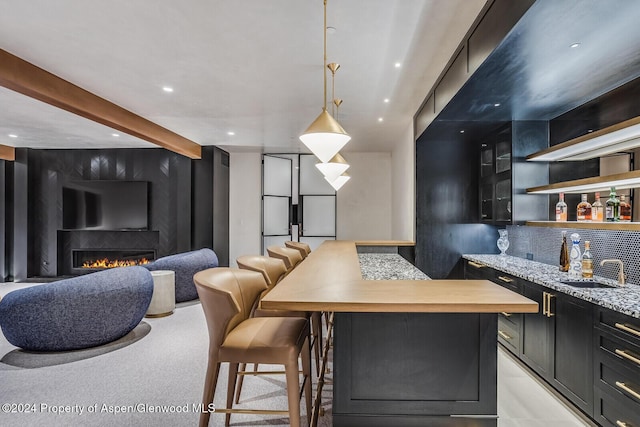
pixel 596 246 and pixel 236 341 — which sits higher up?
pixel 596 246

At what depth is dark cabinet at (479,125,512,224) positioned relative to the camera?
12.8ft

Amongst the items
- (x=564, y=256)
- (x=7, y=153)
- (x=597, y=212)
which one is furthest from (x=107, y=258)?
(x=597, y=212)

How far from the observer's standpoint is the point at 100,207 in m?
7.24

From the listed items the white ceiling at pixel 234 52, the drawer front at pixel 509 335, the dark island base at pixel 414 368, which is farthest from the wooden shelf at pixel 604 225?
the white ceiling at pixel 234 52

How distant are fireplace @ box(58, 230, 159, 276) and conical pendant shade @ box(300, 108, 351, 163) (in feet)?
19.2

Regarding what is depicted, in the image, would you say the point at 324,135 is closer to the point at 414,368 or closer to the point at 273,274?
the point at 273,274

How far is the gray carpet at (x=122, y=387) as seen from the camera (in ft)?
7.65

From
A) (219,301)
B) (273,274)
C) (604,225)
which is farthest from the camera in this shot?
(273,274)

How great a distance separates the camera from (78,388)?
2.74 m

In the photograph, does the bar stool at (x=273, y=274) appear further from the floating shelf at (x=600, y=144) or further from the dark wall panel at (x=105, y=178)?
the dark wall panel at (x=105, y=178)

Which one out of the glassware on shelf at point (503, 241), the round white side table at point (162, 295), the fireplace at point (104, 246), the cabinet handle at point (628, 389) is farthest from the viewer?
the fireplace at point (104, 246)

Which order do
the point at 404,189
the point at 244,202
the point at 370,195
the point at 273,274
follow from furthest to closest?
the point at 244,202 < the point at 370,195 < the point at 404,189 < the point at 273,274

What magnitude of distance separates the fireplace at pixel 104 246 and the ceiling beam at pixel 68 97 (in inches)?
100

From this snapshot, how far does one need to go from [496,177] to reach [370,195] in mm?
3749
